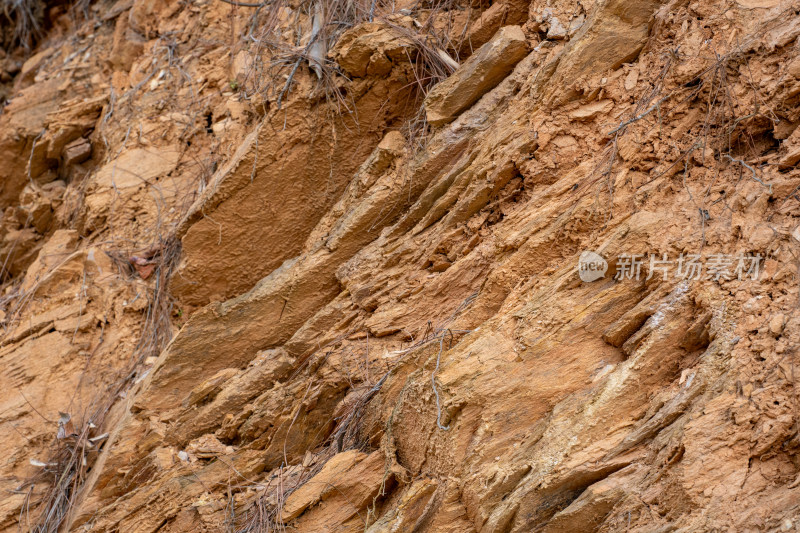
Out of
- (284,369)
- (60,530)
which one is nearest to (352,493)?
(284,369)

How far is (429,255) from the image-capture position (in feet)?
11.6

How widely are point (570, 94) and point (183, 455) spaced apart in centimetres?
246

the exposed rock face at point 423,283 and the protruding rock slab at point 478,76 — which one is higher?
the protruding rock slab at point 478,76

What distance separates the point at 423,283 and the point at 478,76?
1.09m

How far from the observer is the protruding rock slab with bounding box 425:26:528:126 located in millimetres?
3760

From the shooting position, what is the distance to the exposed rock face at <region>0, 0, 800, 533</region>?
2.55 m

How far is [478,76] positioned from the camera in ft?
12.4

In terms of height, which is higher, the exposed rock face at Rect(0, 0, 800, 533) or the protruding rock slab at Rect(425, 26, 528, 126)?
the protruding rock slab at Rect(425, 26, 528, 126)

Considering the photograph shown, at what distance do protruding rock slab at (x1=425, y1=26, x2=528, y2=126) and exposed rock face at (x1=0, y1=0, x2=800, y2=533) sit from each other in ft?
0.05

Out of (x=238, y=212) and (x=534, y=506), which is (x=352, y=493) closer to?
(x=534, y=506)

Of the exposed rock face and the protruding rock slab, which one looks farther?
the protruding rock slab

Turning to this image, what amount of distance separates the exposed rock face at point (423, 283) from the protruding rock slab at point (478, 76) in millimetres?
14

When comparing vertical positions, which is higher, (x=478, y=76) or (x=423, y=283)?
(x=478, y=76)

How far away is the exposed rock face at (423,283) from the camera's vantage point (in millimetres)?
2551
